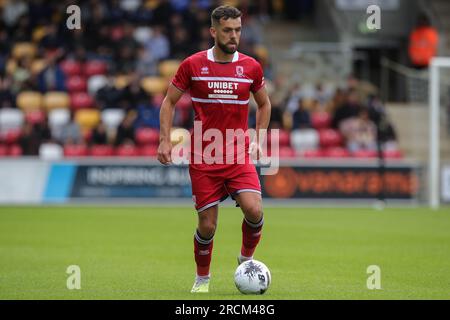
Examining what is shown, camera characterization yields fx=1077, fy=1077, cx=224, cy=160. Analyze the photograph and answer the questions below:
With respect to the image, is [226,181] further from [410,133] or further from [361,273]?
[410,133]

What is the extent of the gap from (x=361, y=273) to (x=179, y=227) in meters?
7.22

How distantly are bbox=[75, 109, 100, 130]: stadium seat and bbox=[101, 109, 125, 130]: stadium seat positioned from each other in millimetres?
270

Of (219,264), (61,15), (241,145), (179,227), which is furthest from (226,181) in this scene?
(61,15)

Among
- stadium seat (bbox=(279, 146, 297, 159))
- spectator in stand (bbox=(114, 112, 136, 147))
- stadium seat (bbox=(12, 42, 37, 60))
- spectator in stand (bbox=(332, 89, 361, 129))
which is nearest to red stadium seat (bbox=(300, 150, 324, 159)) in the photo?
stadium seat (bbox=(279, 146, 297, 159))

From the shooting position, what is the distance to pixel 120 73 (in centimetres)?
2839

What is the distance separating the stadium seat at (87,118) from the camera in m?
27.2

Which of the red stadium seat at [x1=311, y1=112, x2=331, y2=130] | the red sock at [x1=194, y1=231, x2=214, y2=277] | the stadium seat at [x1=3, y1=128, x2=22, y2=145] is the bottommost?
the red sock at [x1=194, y1=231, x2=214, y2=277]

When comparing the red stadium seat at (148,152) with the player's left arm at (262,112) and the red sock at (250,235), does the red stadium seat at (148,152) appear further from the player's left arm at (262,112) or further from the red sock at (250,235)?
the player's left arm at (262,112)

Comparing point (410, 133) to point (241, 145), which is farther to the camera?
point (410, 133)

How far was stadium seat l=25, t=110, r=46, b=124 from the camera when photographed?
26234mm

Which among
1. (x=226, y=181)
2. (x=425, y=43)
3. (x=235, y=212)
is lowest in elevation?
(x=235, y=212)

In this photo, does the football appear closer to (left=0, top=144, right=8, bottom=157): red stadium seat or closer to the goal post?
the goal post

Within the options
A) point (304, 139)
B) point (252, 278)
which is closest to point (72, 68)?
point (304, 139)

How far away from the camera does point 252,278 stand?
974 cm
